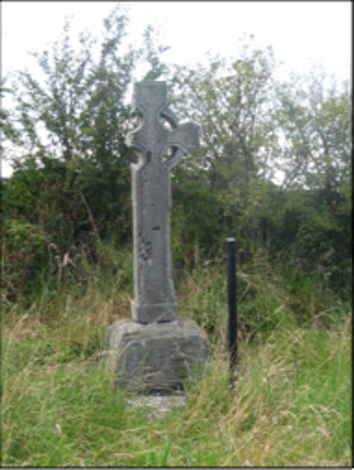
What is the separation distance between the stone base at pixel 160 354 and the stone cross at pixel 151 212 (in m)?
0.19

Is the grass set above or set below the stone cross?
below

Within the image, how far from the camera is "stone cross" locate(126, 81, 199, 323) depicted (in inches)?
140

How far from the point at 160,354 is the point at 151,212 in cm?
113

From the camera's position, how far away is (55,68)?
6113mm

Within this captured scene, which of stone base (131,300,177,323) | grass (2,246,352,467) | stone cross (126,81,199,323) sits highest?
stone cross (126,81,199,323)

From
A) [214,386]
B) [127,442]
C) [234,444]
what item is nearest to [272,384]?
[214,386]

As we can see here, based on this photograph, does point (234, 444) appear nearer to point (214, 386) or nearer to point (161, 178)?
point (214, 386)

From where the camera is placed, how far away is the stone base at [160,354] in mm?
3242

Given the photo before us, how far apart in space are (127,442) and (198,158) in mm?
4469

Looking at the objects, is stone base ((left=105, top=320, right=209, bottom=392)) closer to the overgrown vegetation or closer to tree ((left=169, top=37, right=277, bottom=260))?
the overgrown vegetation

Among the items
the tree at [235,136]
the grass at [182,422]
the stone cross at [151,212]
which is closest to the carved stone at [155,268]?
the stone cross at [151,212]

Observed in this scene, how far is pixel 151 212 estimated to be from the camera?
3.56 metres

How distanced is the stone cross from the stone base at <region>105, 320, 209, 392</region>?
19 cm

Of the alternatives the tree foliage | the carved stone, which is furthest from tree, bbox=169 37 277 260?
the carved stone
